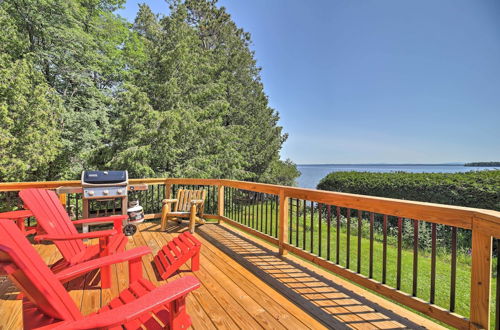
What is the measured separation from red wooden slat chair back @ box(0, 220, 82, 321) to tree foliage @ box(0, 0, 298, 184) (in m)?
6.88

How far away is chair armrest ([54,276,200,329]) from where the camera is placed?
92cm

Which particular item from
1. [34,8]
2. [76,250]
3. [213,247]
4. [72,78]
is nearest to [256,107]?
[72,78]

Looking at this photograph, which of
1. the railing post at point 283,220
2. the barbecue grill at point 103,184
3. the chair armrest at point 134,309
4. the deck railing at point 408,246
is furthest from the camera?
the barbecue grill at point 103,184

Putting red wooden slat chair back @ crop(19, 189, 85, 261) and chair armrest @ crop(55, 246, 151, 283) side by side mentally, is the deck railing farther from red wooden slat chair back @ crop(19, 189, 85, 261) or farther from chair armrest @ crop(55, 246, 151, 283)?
red wooden slat chair back @ crop(19, 189, 85, 261)

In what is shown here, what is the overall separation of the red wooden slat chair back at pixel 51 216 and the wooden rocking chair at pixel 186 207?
2.03 m

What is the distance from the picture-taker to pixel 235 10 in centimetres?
1341

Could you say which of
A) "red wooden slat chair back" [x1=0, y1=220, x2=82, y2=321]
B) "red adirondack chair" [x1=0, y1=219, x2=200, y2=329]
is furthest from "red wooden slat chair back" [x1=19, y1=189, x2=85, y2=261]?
"red wooden slat chair back" [x1=0, y1=220, x2=82, y2=321]

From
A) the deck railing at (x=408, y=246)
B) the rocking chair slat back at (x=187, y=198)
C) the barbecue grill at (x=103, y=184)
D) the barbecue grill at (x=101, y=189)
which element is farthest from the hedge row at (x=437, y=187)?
the barbecue grill at (x=103, y=184)

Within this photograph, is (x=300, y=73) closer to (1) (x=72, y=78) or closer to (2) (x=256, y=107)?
(2) (x=256, y=107)

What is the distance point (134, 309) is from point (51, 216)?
6.49 ft

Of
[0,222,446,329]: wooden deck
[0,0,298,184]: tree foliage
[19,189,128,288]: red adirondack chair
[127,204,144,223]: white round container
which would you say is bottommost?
[0,222,446,329]: wooden deck

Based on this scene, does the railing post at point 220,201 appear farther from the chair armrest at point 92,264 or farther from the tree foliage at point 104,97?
the tree foliage at point 104,97

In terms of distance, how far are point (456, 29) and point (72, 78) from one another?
15247 millimetres

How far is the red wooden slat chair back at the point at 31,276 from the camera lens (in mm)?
967
